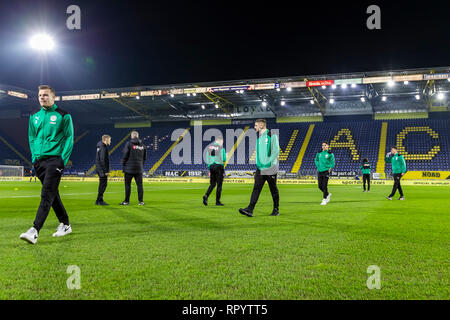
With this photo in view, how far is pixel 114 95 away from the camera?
38.8 m

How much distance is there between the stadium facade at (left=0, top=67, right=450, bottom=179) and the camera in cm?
3412

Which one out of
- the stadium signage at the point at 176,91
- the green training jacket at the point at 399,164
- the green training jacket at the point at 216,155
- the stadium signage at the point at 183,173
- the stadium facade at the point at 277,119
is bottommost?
the stadium signage at the point at 183,173

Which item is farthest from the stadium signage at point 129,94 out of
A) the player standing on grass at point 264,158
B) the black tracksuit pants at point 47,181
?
the black tracksuit pants at point 47,181

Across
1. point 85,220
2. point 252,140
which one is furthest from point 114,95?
point 85,220

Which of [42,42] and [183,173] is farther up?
[42,42]

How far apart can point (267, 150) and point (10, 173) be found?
34.0m

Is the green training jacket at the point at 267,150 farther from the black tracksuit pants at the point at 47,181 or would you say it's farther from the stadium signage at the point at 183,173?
the stadium signage at the point at 183,173

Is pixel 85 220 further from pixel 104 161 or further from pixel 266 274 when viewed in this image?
pixel 266 274

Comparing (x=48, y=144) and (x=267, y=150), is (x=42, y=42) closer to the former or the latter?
(x=267, y=150)

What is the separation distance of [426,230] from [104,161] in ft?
26.3

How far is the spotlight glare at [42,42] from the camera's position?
24703 mm

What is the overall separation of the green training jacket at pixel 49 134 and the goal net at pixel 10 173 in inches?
1304

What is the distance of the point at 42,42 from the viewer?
24.9 meters

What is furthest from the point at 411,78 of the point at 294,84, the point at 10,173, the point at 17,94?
the point at 17,94
